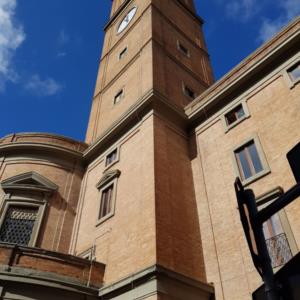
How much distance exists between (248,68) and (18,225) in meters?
11.7

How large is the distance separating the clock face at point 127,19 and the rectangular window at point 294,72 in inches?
608

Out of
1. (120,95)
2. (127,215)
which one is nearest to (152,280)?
(127,215)

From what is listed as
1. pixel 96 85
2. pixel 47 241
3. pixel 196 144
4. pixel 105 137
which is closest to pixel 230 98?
pixel 196 144

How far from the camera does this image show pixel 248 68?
44.7 feet

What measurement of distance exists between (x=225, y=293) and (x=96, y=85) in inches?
673

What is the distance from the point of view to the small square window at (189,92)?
1829cm

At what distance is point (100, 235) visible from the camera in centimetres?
1259

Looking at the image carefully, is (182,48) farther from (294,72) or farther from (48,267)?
(48,267)

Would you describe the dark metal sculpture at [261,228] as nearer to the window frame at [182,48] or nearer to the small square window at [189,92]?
the small square window at [189,92]

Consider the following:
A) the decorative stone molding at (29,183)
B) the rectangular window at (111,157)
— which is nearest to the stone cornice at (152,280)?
the rectangular window at (111,157)

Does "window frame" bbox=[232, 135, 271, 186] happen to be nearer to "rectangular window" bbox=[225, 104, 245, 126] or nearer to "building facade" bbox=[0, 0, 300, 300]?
"building facade" bbox=[0, 0, 300, 300]

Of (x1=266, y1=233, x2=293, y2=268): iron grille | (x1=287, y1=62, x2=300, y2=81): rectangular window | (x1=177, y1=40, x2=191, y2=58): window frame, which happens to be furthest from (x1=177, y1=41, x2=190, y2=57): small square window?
(x1=266, y1=233, x2=293, y2=268): iron grille

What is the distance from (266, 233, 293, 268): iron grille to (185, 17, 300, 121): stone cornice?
22.5ft

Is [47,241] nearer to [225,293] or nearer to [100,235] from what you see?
[100,235]
